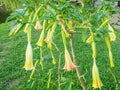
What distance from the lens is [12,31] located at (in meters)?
1.73

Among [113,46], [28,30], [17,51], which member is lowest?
[113,46]

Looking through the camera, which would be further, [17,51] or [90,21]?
[17,51]

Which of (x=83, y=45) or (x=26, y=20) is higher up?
(x=26, y=20)

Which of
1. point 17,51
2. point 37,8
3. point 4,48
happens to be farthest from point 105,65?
point 37,8

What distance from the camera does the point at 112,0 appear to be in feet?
6.84

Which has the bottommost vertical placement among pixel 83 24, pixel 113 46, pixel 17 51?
pixel 113 46

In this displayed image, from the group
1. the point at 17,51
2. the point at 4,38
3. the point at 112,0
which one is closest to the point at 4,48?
the point at 17,51

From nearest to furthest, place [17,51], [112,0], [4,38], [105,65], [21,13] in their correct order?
1. [21,13]
2. [112,0]
3. [105,65]
4. [17,51]
5. [4,38]

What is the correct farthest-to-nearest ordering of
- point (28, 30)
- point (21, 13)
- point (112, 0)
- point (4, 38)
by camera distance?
point (4, 38)
point (112, 0)
point (21, 13)
point (28, 30)

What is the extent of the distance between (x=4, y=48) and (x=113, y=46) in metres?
1.88

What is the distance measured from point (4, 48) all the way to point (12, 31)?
14.2 ft

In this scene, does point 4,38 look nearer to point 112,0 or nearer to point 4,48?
point 4,48

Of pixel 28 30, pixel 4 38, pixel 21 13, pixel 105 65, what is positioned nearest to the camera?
pixel 28 30

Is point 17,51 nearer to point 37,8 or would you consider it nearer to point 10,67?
point 10,67
